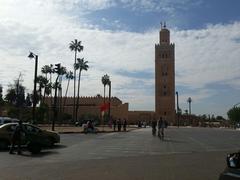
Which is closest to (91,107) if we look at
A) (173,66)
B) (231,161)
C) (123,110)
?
(123,110)

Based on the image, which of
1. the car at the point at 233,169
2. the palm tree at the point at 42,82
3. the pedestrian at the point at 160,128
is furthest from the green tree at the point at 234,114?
the car at the point at 233,169

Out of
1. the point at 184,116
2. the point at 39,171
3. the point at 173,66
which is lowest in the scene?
the point at 39,171

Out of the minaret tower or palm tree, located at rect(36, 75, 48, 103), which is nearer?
palm tree, located at rect(36, 75, 48, 103)

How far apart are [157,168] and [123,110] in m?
133

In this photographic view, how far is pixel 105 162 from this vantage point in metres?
17.5

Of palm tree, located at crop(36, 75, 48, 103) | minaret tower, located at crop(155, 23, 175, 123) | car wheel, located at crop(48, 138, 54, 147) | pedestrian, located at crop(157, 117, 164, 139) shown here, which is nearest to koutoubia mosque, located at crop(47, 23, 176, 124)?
minaret tower, located at crop(155, 23, 175, 123)

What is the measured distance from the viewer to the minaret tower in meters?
149

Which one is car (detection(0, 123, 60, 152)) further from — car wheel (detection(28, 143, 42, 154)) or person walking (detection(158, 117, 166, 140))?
person walking (detection(158, 117, 166, 140))

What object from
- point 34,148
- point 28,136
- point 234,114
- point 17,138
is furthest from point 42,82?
point 17,138

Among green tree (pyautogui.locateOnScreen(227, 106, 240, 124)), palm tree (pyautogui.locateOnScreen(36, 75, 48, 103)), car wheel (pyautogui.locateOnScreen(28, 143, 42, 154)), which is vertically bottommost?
car wheel (pyautogui.locateOnScreen(28, 143, 42, 154))

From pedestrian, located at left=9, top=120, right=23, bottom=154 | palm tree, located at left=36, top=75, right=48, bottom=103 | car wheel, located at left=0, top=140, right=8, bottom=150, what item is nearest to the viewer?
pedestrian, located at left=9, top=120, right=23, bottom=154

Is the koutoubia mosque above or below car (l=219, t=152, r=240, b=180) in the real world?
above

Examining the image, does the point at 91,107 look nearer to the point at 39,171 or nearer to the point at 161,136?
the point at 161,136

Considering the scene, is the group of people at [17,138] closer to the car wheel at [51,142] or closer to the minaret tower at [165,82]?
the car wheel at [51,142]
